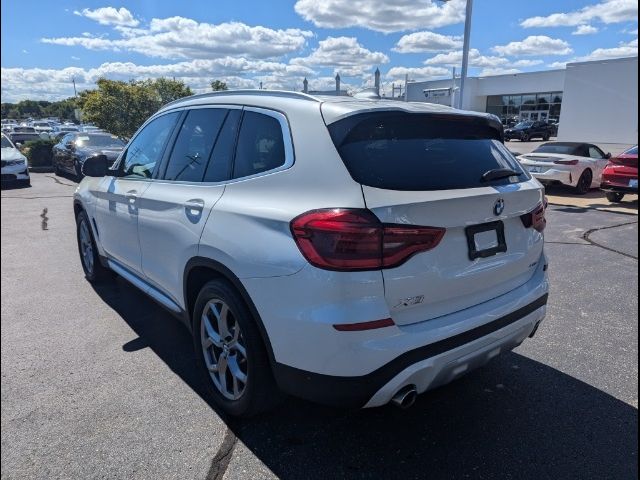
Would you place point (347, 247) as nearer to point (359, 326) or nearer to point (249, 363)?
point (359, 326)

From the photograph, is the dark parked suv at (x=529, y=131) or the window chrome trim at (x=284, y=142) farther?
the dark parked suv at (x=529, y=131)

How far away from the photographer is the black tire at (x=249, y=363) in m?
2.56

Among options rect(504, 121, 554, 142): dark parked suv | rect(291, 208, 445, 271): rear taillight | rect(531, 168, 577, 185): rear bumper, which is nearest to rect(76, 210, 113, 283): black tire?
rect(291, 208, 445, 271): rear taillight

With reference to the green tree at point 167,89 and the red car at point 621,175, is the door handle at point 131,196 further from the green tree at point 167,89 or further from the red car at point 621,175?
the green tree at point 167,89

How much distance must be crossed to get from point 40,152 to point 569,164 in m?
19.7

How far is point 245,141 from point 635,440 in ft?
9.11

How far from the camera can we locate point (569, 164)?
13.0 metres

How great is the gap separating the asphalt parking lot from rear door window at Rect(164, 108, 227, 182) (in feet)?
4.28

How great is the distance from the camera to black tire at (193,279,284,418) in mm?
2559

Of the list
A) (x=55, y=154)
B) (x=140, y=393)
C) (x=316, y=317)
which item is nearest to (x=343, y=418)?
(x=316, y=317)

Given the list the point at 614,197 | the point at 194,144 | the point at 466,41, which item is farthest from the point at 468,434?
the point at 466,41

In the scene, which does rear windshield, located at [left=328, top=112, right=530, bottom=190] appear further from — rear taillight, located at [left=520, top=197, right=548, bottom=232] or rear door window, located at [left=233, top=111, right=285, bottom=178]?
rear door window, located at [left=233, top=111, right=285, bottom=178]

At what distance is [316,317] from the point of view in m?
2.18

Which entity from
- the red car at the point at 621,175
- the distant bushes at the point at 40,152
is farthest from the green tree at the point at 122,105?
the red car at the point at 621,175
